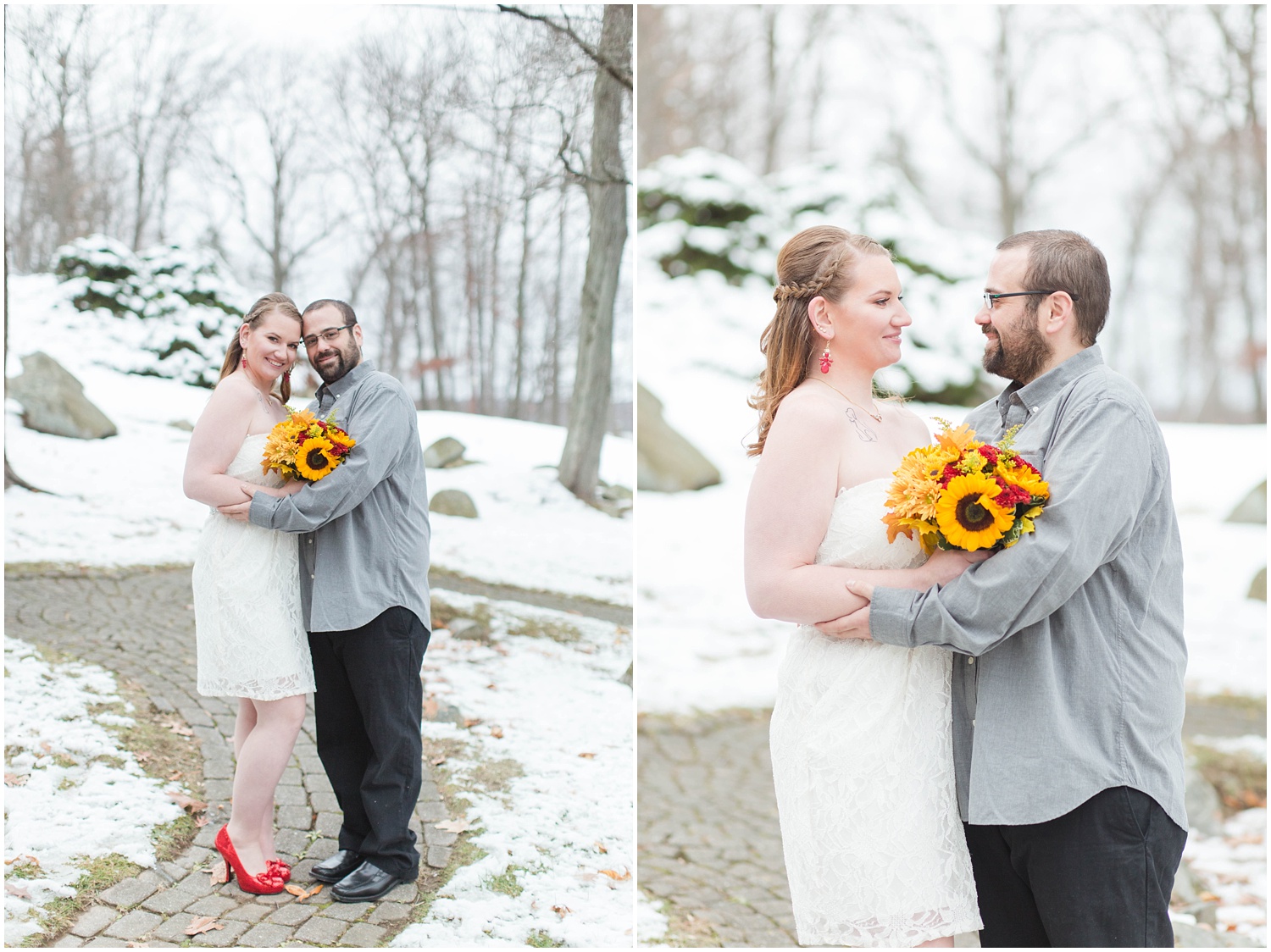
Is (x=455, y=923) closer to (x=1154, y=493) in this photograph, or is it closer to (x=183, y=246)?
(x=1154, y=493)

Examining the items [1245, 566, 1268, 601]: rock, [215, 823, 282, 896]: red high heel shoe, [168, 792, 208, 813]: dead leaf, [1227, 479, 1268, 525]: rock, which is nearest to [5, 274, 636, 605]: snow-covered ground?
[168, 792, 208, 813]: dead leaf

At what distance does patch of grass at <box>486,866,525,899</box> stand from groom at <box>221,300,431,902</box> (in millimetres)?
286

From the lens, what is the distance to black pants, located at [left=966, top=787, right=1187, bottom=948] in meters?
2.25

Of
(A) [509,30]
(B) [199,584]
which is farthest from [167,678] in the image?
(A) [509,30]

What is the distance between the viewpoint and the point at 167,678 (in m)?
4.58

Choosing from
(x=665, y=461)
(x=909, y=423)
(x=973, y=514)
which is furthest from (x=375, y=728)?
(x=665, y=461)

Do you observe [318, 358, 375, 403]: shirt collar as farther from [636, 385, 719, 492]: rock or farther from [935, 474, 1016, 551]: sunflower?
[636, 385, 719, 492]: rock

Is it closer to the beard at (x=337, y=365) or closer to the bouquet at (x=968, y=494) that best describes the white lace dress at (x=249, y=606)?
the beard at (x=337, y=365)

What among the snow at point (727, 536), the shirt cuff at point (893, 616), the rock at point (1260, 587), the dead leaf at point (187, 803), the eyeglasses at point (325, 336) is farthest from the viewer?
the rock at point (1260, 587)

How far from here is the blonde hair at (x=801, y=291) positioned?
262 centimetres

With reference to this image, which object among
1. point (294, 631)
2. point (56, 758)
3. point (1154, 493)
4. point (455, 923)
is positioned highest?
point (1154, 493)

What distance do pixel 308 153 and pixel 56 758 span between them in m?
2.78

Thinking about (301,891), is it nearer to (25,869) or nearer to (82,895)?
(82,895)

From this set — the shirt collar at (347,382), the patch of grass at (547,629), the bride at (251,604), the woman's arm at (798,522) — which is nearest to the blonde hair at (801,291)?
the woman's arm at (798,522)
